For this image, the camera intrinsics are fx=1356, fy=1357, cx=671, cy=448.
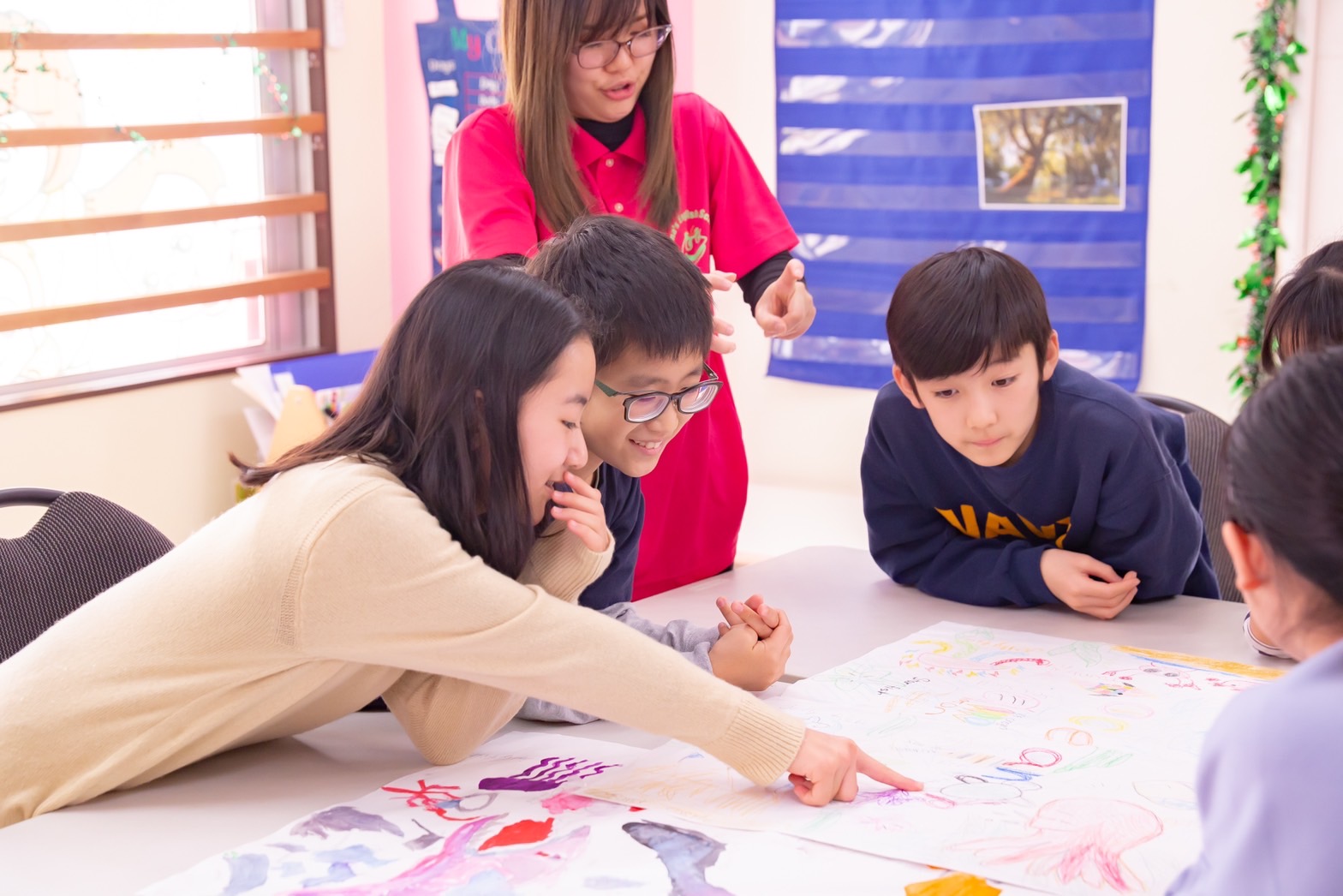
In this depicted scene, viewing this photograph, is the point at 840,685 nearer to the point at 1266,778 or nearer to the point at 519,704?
the point at 519,704

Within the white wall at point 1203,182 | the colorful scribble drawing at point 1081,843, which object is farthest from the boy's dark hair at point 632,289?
the white wall at point 1203,182

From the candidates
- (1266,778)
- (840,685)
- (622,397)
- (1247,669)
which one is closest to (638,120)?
(622,397)

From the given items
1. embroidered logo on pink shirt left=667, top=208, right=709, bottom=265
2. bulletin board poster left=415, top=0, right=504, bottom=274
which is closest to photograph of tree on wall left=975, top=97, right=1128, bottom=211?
bulletin board poster left=415, top=0, right=504, bottom=274

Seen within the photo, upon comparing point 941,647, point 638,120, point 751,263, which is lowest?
point 941,647

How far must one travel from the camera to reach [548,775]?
42.6 inches

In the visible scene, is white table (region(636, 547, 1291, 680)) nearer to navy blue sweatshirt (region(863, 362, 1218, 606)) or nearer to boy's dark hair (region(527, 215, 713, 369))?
navy blue sweatshirt (region(863, 362, 1218, 606))

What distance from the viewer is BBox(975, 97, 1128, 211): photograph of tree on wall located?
345 centimetres

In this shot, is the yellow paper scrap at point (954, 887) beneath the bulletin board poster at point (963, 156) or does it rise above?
beneath

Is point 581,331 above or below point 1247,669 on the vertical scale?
above

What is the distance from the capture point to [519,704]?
1162mm

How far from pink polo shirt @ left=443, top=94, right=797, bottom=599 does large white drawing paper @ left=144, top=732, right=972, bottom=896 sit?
69cm

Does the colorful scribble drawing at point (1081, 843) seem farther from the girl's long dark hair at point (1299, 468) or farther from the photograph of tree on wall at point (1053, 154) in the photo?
the photograph of tree on wall at point (1053, 154)

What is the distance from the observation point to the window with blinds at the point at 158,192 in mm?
3088

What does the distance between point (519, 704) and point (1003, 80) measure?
287 centimetres
